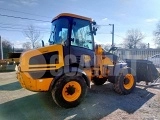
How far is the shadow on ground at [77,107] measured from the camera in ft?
14.1

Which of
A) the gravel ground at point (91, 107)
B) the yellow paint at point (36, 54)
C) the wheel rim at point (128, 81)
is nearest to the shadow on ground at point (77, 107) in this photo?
the gravel ground at point (91, 107)

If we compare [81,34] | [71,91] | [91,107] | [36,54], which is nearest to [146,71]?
[91,107]

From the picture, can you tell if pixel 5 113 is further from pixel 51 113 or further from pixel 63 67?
pixel 63 67

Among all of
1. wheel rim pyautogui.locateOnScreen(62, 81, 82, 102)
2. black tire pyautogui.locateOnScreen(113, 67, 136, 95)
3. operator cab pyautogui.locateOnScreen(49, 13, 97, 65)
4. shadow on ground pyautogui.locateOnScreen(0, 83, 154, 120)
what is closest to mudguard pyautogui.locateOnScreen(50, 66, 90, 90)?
wheel rim pyautogui.locateOnScreen(62, 81, 82, 102)

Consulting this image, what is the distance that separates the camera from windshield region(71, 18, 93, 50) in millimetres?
5059

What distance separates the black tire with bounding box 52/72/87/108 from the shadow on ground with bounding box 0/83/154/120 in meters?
0.23

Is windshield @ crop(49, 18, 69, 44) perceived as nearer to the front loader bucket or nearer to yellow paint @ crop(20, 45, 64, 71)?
yellow paint @ crop(20, 45, 64, 71)

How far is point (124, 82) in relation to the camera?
6.22 metres

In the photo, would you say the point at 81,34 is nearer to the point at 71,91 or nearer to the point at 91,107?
the point at 71,91

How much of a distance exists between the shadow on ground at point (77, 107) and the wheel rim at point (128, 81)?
1.04ft

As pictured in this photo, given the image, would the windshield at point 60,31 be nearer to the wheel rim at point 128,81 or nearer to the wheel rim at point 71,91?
the wheel rim at point 71,91

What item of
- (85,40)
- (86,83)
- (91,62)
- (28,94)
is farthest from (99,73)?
(28,94)

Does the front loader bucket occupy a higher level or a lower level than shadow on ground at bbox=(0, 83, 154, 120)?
higher

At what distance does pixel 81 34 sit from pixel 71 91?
6.30ft
